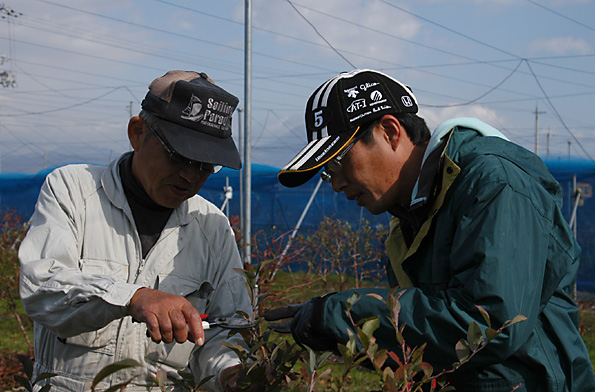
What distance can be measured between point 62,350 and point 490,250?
57.0 inches

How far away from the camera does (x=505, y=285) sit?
1396 millimetres

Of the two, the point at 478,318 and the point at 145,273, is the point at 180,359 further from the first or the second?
the point at 478,318

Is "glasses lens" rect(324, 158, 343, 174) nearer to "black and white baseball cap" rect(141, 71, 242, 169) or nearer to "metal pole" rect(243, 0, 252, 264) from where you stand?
"black and white baseball cap" rect(141, 71, 242, 169)

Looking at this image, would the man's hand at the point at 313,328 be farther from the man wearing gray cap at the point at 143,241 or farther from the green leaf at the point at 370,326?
the man wearing gray cap at the point at 143,241

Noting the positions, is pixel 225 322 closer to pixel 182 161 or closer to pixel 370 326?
pixel 182 161

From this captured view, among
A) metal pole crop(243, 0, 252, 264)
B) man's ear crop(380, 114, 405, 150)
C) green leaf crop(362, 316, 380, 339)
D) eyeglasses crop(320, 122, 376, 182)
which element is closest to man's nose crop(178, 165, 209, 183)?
eyeglasses crop(320, 122, 376, 182)

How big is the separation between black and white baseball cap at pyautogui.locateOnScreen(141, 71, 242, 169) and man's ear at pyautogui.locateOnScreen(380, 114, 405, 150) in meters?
0.54

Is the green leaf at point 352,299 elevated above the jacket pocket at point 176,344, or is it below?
above

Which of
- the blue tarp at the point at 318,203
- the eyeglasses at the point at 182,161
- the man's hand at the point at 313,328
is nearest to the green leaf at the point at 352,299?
the man's hand at the point at 313,328

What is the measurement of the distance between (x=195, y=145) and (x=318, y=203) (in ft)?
29.7

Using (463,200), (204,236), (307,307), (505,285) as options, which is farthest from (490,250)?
(204,236)

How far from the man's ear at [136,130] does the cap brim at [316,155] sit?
55cm

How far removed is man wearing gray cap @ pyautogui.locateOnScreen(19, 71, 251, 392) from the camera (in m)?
1.87

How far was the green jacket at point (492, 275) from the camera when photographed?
142 centimetres
